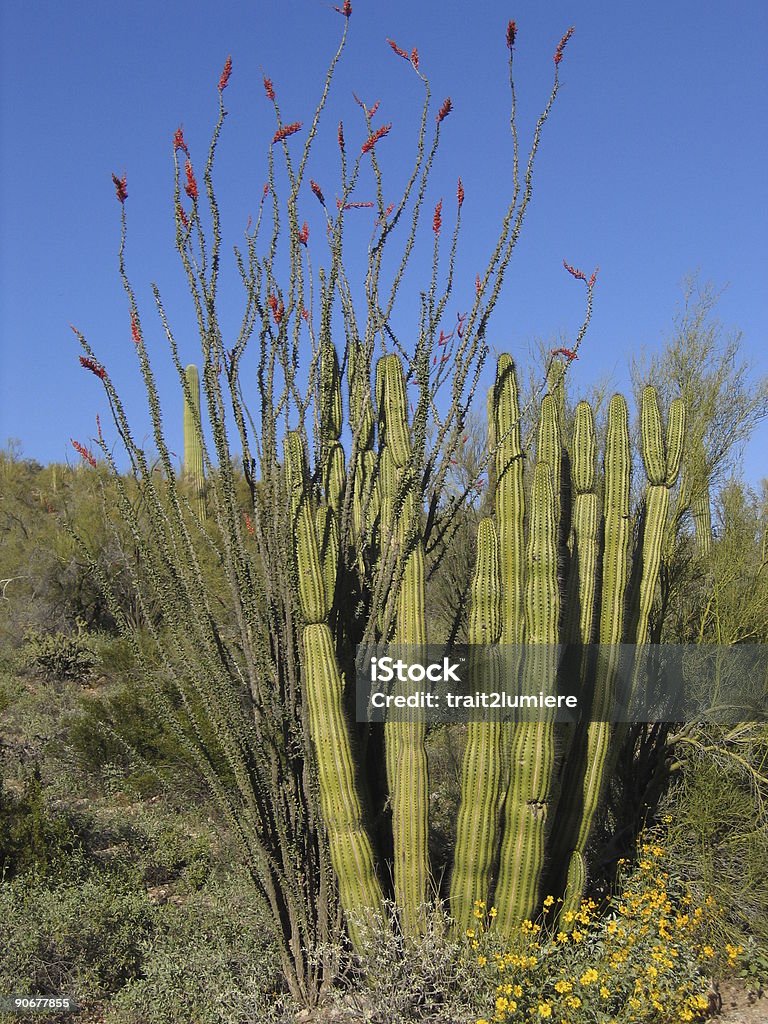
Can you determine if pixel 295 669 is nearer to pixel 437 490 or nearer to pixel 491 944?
pixel 437 490

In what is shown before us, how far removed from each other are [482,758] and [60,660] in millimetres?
8738

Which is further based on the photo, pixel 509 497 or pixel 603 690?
pixel 603 690

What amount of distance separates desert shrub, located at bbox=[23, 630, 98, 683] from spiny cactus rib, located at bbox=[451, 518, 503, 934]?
8.12m

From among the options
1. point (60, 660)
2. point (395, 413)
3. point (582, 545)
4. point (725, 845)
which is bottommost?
point (725, 845)

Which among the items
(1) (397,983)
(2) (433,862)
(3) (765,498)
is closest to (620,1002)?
(1) (397,983)

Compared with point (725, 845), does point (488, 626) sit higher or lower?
higher

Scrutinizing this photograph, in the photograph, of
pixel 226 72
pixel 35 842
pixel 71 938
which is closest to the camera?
pixel 226 72

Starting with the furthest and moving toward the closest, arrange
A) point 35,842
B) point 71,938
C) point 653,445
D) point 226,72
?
1. point 35,842
2. point 653,445
3. point 71,938
4. point 226,72

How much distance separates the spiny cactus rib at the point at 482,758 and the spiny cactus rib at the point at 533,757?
0.08 m

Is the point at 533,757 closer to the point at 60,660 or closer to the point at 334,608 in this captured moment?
the point at 334,608

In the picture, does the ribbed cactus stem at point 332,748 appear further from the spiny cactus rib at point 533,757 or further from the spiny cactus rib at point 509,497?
the spiny cactus rib at point 509,497

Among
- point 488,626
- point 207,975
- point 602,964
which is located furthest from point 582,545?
point 207,975

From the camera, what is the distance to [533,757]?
12.3 ft

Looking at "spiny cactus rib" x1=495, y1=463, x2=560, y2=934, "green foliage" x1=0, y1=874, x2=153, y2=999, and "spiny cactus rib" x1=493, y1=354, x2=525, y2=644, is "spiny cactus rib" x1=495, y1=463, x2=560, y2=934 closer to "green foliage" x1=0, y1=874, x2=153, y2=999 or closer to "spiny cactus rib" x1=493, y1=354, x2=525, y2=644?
"spiny cactus rib" x1=493, y1=354, x2=525, y2=644
